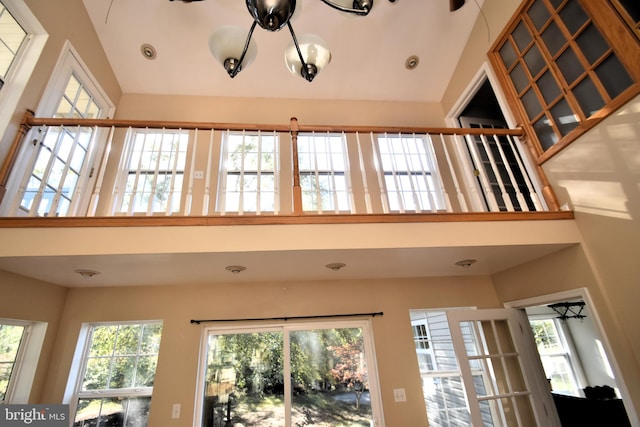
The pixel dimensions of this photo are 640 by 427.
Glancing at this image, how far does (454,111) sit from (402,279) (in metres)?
2.53

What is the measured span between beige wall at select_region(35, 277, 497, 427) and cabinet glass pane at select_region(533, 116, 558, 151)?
64.2 inches

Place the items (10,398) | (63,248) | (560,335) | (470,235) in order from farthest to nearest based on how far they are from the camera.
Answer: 1. (560,335)
2. (10,398)
3. (470,235)
4. (63,248)

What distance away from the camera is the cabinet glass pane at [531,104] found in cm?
292

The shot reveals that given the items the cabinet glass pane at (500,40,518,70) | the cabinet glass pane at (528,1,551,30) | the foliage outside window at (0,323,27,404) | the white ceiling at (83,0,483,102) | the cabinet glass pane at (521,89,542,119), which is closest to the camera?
the foliage outside window at (0,323,27,404)

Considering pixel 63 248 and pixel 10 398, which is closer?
pixel 63 248

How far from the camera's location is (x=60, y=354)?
2.88 metres

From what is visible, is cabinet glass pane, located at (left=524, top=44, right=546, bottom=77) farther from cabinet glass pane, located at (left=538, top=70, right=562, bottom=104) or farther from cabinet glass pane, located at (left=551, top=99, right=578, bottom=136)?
cabinet glass pane, located at (left=551, top=99, right=578, bottom=136)

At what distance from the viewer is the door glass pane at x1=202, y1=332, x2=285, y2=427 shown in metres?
2.93

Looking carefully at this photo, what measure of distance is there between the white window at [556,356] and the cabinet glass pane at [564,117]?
13.8 feet

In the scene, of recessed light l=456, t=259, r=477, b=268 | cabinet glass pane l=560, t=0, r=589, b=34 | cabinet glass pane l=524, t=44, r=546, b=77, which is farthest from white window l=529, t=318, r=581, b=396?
cabinet glass pane l=560, t=0, r=589, b=34

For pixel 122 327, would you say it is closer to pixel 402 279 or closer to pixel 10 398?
pixel 10 398

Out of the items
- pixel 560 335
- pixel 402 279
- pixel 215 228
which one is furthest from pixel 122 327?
pixel 560 335

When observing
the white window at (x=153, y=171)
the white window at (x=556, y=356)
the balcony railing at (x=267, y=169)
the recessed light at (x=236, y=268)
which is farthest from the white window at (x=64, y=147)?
the white window at (x=556, y=356)

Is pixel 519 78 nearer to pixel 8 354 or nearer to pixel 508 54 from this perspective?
pixel 508 54
